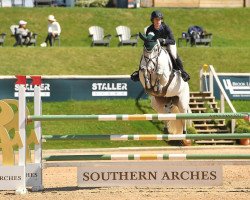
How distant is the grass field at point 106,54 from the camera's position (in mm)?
27562

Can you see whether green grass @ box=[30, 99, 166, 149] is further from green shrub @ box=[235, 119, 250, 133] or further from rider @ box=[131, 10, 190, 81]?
rider @ box=[131, 10, 190, 81]

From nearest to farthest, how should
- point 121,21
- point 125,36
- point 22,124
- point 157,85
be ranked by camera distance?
1. point 22,124
2. point 157,85
3. point 125,36
4. point 121,21

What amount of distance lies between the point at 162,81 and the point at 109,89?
12.1 m

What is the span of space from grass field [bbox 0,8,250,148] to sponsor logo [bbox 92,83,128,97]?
0.29 meters

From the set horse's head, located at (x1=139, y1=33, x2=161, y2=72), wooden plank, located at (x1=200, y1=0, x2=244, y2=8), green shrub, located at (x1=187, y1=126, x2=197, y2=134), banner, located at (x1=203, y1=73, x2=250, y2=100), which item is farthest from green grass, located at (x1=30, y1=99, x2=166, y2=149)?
wooden plank, located at (x1=200, y1=0, x2=244, y2=8)

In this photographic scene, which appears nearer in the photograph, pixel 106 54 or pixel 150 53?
pixel 150 53

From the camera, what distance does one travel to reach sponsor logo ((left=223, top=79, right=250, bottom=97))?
1158 inches

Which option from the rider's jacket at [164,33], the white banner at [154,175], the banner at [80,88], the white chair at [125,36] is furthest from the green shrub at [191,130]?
the white banner at [154,175]

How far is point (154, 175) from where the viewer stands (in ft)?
48.3

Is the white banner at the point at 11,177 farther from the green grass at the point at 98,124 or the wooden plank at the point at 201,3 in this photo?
the wooden plank at the point at 201,3

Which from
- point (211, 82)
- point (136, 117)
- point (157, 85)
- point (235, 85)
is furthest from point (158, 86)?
point (235, 85)

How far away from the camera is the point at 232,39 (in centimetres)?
4134

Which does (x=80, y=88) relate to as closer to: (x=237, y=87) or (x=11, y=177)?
(x=237, y=87)

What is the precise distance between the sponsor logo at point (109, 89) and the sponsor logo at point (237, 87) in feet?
11.4
